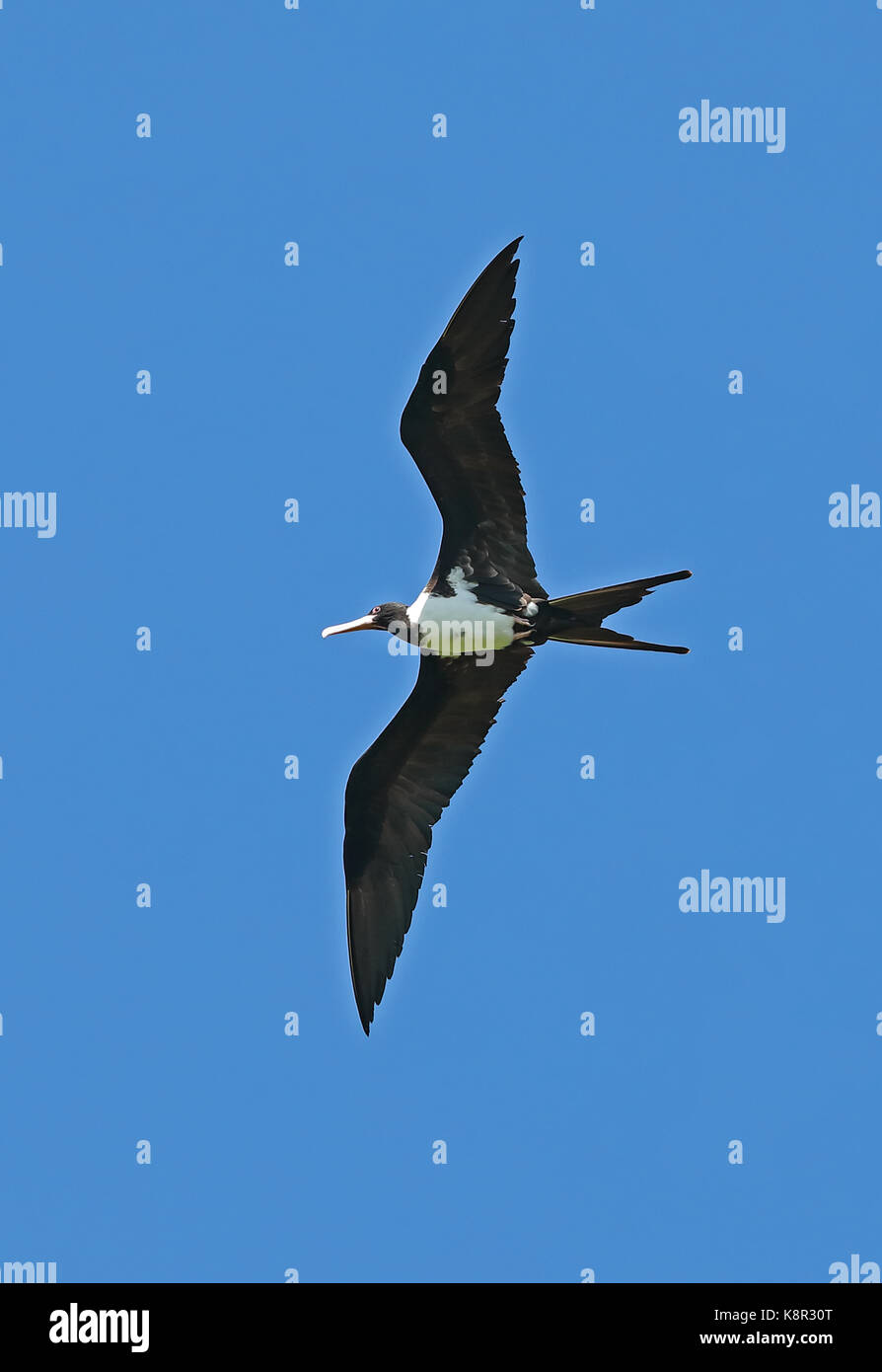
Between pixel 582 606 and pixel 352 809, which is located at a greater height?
pixel 582 606

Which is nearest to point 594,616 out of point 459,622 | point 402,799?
point 459,622

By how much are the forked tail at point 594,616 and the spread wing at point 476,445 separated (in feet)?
0.90

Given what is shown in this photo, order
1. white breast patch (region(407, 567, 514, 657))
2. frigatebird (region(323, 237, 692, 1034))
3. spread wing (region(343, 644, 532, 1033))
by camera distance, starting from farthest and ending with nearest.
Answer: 1. spread wing (region(343, 644, 532, 1033))
2. white breast patch (region(407, 567, 514, 657))
3. frigatebird (region(323, 237, 692, 1034))

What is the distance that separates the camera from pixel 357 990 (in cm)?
1203

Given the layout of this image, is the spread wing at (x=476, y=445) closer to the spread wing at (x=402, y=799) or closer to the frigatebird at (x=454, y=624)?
the frigatebird at (x=454, y=624)

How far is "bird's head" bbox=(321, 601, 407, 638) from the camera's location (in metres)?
11.9

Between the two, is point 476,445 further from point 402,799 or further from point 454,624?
point 402,799

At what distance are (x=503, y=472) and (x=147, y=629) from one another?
3.53 meters

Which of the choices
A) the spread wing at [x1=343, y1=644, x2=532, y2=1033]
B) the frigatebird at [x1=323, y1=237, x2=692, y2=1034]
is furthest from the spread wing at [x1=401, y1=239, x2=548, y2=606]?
the spread wing at [x1=343, y1=644, x2=532, y2=1033]

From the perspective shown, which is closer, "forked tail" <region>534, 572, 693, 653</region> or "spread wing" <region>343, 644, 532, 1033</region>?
"forked tail" <region>534, 572, 693, 653</region>

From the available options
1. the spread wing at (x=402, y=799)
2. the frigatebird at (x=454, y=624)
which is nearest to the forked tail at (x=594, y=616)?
the frigatebird at (x=454, y=624)

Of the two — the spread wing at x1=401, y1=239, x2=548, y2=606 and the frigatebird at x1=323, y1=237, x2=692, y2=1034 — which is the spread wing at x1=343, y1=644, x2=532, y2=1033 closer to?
the frigatebird at x1=323, y1=237, x2=692, y2=1034

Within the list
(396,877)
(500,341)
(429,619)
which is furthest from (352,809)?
(500,341)

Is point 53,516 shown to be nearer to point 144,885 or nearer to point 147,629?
point 147,629
